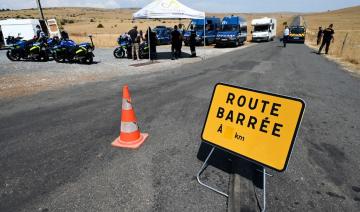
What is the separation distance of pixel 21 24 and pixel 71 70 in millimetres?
15683

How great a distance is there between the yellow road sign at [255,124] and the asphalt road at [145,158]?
53 cm

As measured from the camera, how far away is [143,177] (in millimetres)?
3256

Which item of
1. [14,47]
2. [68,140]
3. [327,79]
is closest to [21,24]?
[14,47]

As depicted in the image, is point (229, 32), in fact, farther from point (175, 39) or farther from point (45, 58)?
point (45, 58)

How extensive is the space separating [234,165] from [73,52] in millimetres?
12676

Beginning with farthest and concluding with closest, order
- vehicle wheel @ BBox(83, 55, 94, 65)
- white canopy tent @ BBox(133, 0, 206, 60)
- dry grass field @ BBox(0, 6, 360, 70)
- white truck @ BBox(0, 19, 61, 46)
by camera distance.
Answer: white truck @ BBox(0, 19, 61, 46) < dry grass field @ BBox(0, 6, 360, 70) < white canopy tent @ BBox(133, 0, 206, 60) < vehicle wheel @ BBox(83, 55, 94, 65)

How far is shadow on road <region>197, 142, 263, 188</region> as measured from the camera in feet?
10.6

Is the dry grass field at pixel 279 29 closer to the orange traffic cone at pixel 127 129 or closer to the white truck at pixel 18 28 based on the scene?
the white truck at pixel 18 28

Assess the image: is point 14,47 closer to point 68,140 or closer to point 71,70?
point 71,70

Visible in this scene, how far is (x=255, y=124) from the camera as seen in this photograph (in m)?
2.92

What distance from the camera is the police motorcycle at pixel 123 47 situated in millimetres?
15570

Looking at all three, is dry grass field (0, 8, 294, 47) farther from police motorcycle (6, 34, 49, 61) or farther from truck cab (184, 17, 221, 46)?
police motorcycle (6, 34, 49, 61)

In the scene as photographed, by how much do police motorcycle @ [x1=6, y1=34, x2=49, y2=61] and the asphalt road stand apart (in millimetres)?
8459

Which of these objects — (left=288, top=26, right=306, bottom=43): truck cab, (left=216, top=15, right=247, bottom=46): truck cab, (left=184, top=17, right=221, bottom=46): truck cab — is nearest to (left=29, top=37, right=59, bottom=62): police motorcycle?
(left=184, top=17, right=221, bottom=46): truck cab
